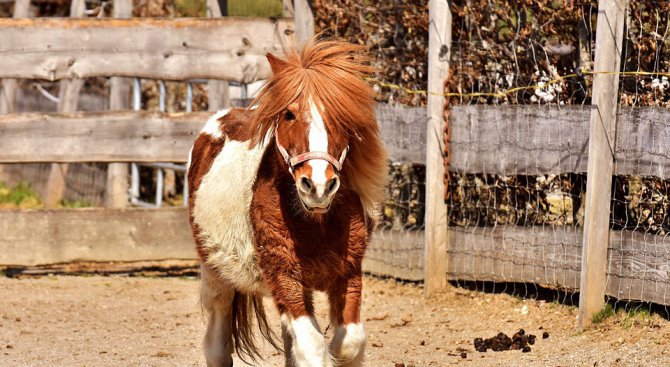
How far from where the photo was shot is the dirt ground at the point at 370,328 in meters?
6.12

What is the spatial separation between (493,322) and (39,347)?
10.5 feet

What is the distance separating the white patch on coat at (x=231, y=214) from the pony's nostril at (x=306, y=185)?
80 cm

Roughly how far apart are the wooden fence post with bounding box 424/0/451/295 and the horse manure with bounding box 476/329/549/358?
1.56 m

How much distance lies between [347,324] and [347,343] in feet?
0.31

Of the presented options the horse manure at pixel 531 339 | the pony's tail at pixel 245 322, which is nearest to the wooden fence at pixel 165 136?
the horse manure at pixel 531 339

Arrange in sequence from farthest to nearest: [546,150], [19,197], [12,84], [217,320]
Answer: [19,197] → [12,84] → [546,150] → [217,320]

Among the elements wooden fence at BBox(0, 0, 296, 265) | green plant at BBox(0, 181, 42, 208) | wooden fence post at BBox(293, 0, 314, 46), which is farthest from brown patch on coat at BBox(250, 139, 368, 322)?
green plant at BBox(0, 181, 42, 208)

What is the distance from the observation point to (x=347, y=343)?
4707 mm

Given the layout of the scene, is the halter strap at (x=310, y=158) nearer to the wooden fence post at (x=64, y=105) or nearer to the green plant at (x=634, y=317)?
the green plant at (x=634, y=317)

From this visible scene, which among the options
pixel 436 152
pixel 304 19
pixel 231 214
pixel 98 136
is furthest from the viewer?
pixel 98 136

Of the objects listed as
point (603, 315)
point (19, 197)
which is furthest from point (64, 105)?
point (603, 315)

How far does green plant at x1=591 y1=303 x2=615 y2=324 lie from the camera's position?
6.47 meters

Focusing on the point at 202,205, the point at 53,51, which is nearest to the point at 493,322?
the point at 202,205

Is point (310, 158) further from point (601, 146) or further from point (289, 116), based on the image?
point (601, 146)
